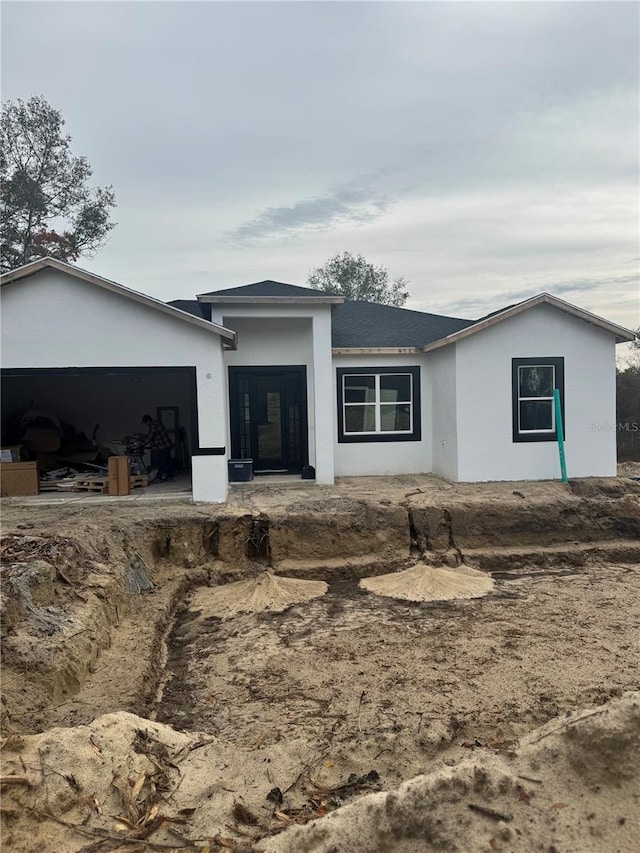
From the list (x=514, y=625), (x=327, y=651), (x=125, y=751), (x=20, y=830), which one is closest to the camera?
(x=20, y=830)

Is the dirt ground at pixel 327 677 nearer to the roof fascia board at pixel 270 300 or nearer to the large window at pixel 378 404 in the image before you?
the large window at pixel 378 404

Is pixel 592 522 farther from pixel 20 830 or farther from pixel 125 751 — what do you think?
pixel 20 830

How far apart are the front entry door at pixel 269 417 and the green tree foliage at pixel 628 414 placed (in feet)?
39.6

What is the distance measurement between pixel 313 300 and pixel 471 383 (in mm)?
3806

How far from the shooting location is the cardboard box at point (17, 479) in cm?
1148

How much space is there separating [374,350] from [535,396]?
3694mm

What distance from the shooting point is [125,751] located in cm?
394

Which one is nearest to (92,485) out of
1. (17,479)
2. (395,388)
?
(17,479)

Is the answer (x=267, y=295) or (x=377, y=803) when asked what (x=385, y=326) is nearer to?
(x=267, y=295)

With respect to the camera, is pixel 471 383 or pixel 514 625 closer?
pixel 514 625

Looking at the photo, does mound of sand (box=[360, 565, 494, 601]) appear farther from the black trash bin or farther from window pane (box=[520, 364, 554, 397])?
window pane (box=[520, 364, 554, 397])

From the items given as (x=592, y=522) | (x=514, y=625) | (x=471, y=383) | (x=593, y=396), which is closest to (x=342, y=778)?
(x=514, y=625)

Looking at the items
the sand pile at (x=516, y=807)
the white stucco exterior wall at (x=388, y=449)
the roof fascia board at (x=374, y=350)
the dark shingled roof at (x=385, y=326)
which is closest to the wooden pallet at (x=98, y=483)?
the white stucco exterior wall at (x=388, y=449)

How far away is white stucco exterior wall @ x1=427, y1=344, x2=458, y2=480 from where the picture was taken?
40.5 ft
